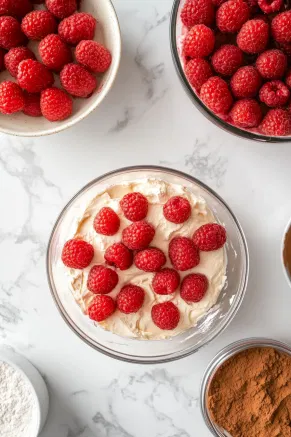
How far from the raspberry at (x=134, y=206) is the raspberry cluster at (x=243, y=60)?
0.25 metres

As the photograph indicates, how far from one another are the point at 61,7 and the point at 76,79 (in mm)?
170

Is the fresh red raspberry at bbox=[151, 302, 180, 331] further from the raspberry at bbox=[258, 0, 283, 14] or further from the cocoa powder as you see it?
the raspberry at bbox=[258, 0, 283, 14]

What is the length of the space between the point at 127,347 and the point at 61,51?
727 millimetres

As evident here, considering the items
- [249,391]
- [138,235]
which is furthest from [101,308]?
[249,391]

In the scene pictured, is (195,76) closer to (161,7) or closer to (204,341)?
(161,7)

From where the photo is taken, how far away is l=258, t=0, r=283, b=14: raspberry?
119 centimetres

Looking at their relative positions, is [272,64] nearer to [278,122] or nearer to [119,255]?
[278,122]

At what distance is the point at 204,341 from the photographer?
1410 mm

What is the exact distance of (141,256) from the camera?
1.26 meters

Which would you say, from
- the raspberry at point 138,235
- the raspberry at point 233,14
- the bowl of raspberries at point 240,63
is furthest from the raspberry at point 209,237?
the raspberry at point 233,14

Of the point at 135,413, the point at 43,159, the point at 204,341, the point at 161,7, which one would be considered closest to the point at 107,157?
the point at 43,159

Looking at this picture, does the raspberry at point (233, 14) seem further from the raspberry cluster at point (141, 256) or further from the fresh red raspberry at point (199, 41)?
the raspberry cluster at point (141, 256)

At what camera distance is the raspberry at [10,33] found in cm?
129

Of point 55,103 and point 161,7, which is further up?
point 161,7
